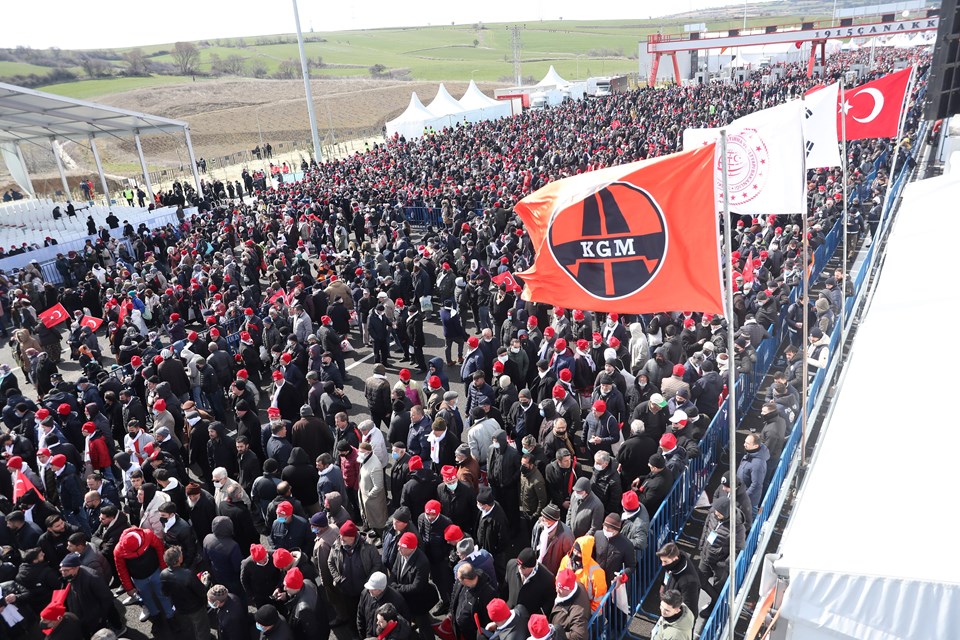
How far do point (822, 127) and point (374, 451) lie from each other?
7.81m

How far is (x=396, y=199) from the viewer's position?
24.1m

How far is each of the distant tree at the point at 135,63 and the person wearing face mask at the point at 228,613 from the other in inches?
4166

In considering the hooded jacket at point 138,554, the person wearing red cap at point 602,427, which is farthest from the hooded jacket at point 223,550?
the person wearing red cap at point 602,427

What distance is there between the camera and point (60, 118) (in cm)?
3073

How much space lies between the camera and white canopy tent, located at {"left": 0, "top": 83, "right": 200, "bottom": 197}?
27702 mm

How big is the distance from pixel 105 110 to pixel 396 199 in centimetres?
1503

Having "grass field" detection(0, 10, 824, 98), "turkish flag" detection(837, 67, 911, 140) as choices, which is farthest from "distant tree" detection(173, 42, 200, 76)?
"turkish flag" detection(837, 67, 911, 140)

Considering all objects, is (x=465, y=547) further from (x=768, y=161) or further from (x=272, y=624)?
(x=768, y=161)

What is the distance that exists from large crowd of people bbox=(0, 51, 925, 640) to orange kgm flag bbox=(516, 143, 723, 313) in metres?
0.82

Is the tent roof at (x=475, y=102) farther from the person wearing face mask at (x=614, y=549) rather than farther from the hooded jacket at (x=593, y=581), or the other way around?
the hooded jacket at (x=593, y=581)

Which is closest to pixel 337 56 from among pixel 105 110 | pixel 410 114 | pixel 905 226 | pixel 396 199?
pixel 410 114

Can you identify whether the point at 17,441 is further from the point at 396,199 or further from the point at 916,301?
the point at 396,199

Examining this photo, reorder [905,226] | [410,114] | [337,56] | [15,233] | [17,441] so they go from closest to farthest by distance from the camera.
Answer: [17,441] → [905,226] → [15,233] → [410,114] → [337,56]

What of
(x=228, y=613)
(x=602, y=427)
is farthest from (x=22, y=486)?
(x=602, y=427)
